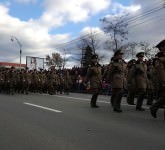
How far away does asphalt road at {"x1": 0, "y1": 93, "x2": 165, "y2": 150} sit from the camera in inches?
270

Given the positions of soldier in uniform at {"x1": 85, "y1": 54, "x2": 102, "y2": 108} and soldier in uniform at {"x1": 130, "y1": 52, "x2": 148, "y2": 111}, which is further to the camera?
soldier in uniform at {"x1": 85, "y1": 54, "x2": 102, "y2": 108}

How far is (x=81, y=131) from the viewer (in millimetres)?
8219

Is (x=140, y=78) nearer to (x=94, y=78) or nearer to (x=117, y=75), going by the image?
(x=117, y=75)

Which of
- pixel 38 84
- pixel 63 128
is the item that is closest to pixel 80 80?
pixel 38 84

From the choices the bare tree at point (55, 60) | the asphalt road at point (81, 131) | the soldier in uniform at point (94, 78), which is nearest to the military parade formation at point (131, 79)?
the soldier in uniform at point (94, 78)

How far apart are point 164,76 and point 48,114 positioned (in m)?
3.51

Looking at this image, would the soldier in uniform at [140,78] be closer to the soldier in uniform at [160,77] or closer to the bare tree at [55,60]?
the soldier in uniform at [160,77]

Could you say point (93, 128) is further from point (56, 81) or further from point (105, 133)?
point (56, 81)

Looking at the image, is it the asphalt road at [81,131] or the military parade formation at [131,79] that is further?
the military parade formation at [131,79]

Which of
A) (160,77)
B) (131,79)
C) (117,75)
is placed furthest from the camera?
(131,79)

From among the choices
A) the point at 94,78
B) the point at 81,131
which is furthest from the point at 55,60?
the point at 81,131

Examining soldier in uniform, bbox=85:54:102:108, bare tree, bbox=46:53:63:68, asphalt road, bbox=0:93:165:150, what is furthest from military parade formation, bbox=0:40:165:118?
bare tree, bbox=46:53:63:68

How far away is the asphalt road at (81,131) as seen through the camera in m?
6.85

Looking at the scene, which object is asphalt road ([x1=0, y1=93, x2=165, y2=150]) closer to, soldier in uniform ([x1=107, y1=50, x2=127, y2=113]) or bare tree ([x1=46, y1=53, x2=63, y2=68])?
soldier in uniform ([x1=107, y1=50, x2=127, y2=113])
